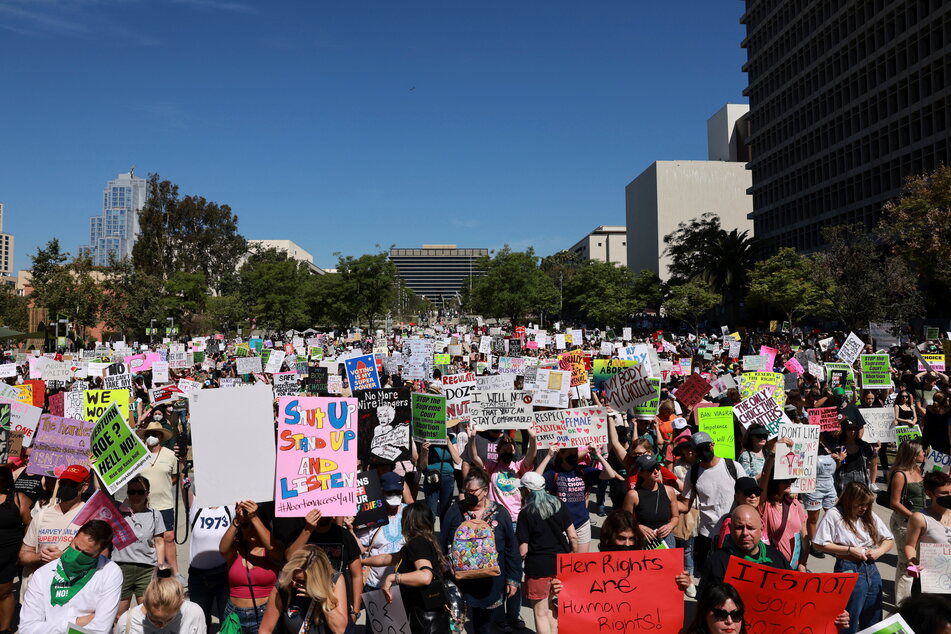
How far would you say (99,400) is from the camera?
464 inches

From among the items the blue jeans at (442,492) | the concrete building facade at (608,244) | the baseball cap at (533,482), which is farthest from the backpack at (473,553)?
the concrete building facade at (608,244)

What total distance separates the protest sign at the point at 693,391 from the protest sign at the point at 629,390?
264 centimetres

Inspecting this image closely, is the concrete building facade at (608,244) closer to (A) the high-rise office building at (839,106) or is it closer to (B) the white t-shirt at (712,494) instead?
(A) the high-rise office building at (839,106)

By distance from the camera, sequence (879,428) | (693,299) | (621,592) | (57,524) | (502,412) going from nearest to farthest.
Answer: (621,592) → (57,524) → (502,412) → (879,428) → (693,299)

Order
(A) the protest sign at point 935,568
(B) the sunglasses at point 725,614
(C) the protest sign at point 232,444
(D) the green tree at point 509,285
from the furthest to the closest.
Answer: (D) the green tree at point 509,285 → (A) the protest sign at point 935,568 → (C) the protest sign at point 232,444 → (B) the sunglasses at point 725,614

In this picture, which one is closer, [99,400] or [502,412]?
[502,412]

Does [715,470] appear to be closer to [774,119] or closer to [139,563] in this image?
[139,563]

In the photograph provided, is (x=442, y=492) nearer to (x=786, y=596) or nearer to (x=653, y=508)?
(x=653, y=508)

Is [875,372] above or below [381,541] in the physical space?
above

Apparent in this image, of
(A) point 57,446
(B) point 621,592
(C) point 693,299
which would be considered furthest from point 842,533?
(C) point 693,299

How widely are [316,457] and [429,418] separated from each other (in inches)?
121

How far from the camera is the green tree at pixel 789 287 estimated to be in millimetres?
46156

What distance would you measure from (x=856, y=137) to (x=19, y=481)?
60921mm

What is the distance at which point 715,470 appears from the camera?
6.93 m
